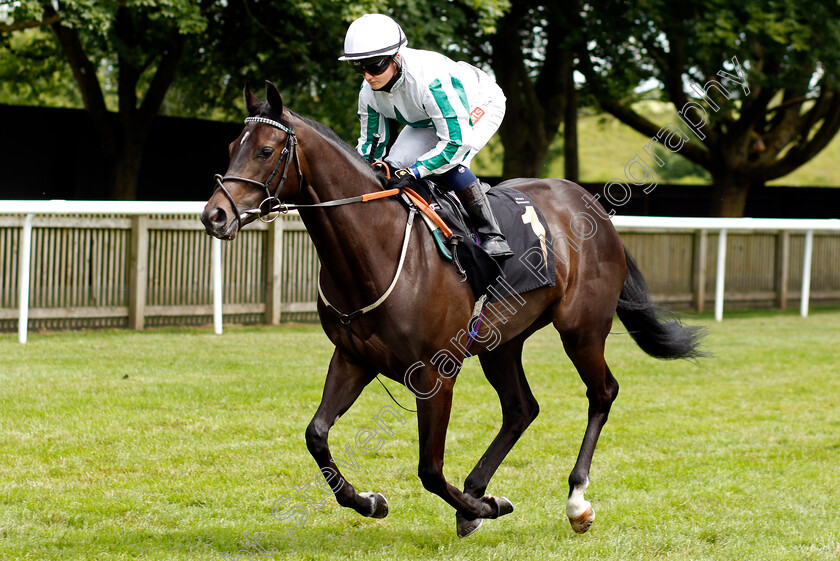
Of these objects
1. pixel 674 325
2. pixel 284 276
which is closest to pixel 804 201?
pixel 284 276

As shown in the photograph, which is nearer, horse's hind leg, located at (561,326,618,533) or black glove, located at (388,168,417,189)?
black glove, located at (388,168,417,189)

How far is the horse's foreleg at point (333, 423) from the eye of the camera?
4.09 m

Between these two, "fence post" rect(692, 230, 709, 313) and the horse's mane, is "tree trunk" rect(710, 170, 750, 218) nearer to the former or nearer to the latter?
"fence post" rect(692, 230, 709, 313)

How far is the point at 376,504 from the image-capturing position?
4.22 m

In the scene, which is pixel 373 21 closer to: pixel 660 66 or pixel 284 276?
pixel 284 276

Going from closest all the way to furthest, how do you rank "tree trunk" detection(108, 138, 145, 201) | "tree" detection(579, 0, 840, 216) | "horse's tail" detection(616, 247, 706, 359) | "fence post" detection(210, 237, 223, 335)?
"horse's tail" detection(616, 247, 706, 359), "fence post" detection(210, 237, 223, 335), "tree trunk" detection(108, 138, 145, 201), "tree" detection(579, 0, 840, 216)

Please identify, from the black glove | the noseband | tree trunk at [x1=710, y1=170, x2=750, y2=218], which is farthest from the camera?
tree trunk at [x1=710, y1=170, x2=750, y2=218]

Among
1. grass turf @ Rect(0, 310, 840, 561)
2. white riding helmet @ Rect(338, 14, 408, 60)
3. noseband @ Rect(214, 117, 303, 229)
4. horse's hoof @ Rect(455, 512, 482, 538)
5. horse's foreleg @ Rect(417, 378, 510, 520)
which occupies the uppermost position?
white riding helmet @ Rect(338, 14, 408, 60)

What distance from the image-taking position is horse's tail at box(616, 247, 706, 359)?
5625 mm

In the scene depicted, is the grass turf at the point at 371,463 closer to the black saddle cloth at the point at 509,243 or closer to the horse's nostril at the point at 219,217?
the black saddle cloth at the point at 509,243

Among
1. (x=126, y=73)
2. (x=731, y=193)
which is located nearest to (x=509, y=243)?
(x=126, y=73)

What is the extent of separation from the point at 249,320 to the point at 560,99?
8.24 meters

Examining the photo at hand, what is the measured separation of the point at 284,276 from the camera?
11922 mm

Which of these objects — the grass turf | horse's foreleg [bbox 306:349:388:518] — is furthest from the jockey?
the grass turf
